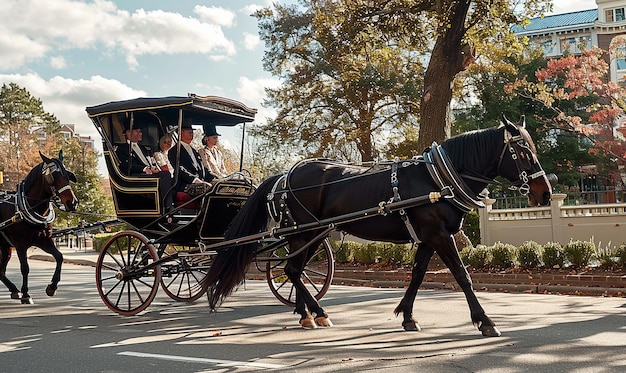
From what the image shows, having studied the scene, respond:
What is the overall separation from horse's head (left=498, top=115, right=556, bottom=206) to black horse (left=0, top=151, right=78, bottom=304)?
22.0 feet

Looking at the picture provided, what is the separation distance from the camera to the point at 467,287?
689 cm

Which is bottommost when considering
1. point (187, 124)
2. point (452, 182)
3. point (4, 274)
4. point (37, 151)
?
point (4, 274)

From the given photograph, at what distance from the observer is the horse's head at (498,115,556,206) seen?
6930 mm

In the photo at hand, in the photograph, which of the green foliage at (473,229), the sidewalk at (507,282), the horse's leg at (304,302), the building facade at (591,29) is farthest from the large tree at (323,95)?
the building facade at (591,29)

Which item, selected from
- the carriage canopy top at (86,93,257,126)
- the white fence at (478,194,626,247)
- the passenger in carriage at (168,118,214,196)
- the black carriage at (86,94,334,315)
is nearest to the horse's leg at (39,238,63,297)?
the black carriage at (86,94,334,315)

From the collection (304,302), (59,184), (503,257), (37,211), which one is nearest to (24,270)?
(37,211)

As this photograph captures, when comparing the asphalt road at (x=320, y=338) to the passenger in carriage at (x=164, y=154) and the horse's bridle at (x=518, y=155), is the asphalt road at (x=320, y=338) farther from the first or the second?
the passenger in carriage at (x=164, y=154)

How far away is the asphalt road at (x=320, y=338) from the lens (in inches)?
226

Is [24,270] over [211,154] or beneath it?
beneath

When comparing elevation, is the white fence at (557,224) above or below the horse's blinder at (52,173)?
below

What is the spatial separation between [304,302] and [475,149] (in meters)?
2.69

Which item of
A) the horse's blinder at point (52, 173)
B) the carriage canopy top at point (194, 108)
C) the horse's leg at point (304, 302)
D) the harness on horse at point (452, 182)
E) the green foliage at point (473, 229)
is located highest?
the carriage canopy top at point (194, 108)

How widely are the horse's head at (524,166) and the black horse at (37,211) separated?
6.71 m

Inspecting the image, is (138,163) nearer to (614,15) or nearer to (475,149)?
(475,149)
